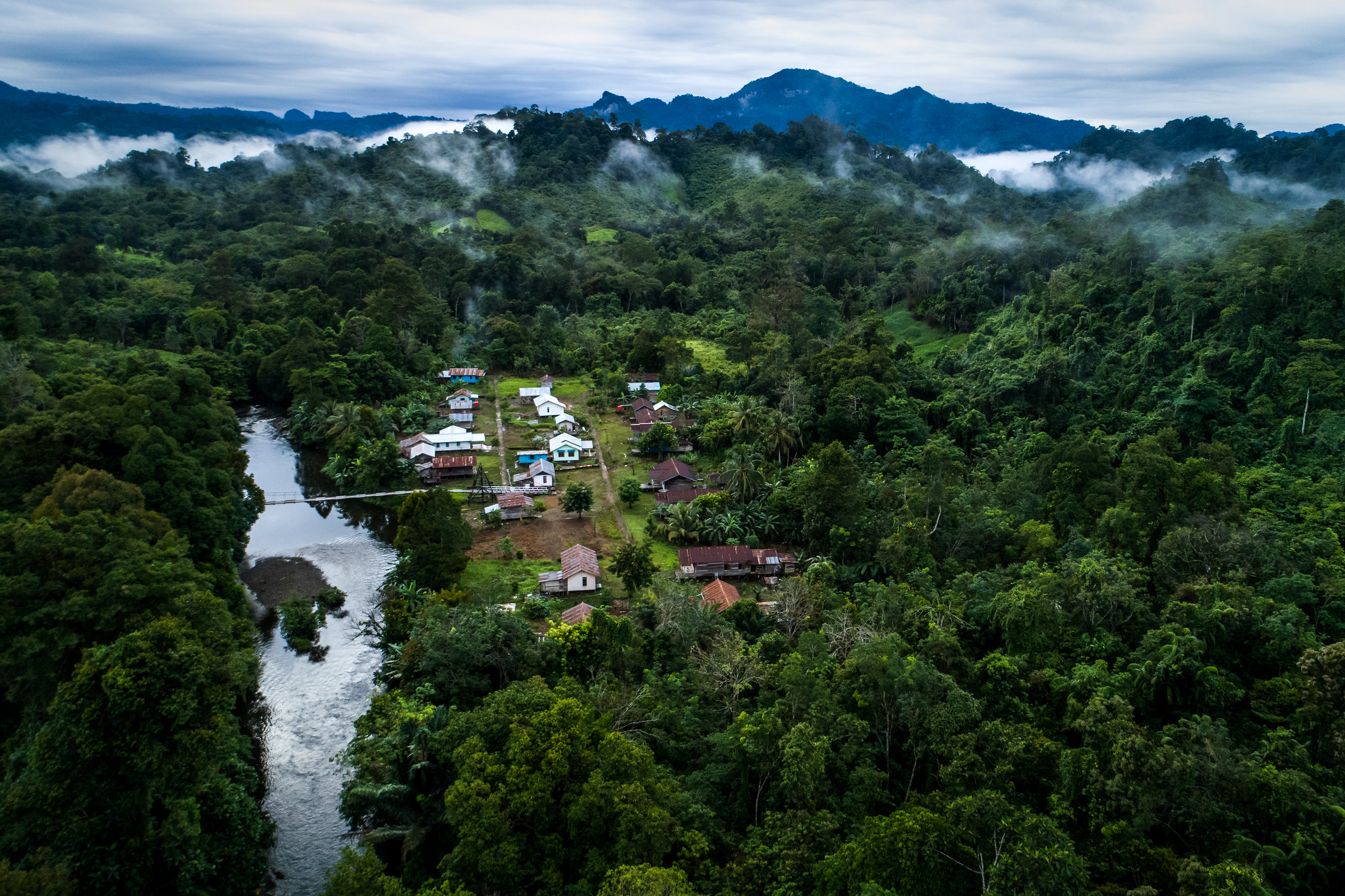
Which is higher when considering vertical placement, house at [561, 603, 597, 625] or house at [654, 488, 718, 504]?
house at [654, 488, 718, 504]

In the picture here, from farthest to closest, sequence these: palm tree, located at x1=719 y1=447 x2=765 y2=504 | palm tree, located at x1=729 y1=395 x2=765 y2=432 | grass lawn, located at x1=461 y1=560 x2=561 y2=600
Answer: palm tree, located at x1=729 y1=395 x2=765 y2=432
palm tree, located at x1=719 y1=447 x2=765 y2=504
grass lawn, located at x1=461 y1=560 x2=561 y2=600

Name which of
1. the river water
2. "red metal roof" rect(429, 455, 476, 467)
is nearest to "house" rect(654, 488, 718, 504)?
"red metal roof" rect(429, 455, 476, 467)

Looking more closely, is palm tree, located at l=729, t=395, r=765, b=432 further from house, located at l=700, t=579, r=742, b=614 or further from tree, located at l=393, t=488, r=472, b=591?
tree, located at l=393, t=488, r=472, b=591

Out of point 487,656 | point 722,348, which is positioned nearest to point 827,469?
point 487,656

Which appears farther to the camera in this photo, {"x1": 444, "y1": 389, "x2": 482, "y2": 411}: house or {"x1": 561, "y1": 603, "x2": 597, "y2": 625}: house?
{"x1": 444, "y1": 389, "x2": 482, "y2": 411}: house

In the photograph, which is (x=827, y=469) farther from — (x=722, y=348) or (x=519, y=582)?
(x=722, y=348)

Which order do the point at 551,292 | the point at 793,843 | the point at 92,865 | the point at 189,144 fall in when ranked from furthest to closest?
1. the point at 189,144
2. the point at 551,292
3. the point at 92,865
4. the point at 793,843
